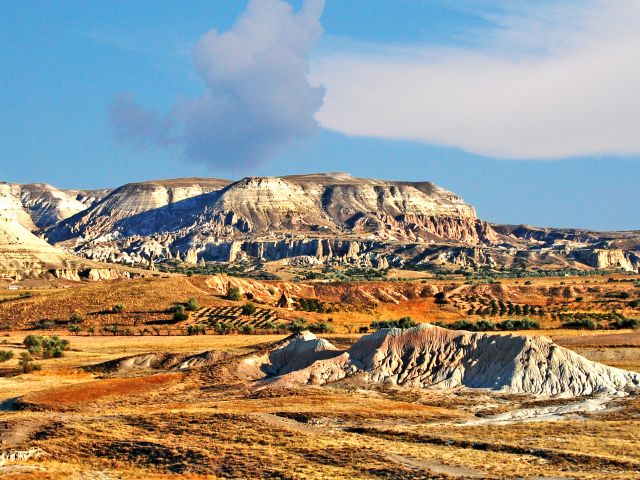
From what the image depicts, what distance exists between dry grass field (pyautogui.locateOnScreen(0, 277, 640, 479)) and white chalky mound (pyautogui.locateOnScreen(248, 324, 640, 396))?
5.27 feet

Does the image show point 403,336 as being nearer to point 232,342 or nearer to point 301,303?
point 232,342

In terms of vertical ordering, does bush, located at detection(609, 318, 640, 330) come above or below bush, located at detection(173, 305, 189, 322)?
below

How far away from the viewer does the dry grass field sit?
89.6 ft

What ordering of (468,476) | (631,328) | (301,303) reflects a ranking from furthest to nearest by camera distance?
(301,303), (631,328), (468,476)

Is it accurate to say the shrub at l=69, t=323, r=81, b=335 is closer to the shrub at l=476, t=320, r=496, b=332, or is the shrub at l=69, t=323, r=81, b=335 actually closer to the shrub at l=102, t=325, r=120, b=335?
the shrub at l=102, t=325, r=120, b=335

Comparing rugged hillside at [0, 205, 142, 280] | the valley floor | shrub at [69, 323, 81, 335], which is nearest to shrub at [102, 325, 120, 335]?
shrub at [69, 323, 81, 335]

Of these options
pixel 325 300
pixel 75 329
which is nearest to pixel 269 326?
pixel 75 329

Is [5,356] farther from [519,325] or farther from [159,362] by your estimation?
[519,325]

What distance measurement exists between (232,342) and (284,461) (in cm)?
4281

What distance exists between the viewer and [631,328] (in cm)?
7500

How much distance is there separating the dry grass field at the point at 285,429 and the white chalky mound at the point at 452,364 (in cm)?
161

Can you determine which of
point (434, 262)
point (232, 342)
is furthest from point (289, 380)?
point (434, 262)

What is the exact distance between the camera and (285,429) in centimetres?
3350

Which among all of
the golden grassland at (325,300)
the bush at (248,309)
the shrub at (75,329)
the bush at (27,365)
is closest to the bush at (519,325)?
the golden grassland at (325,300)
